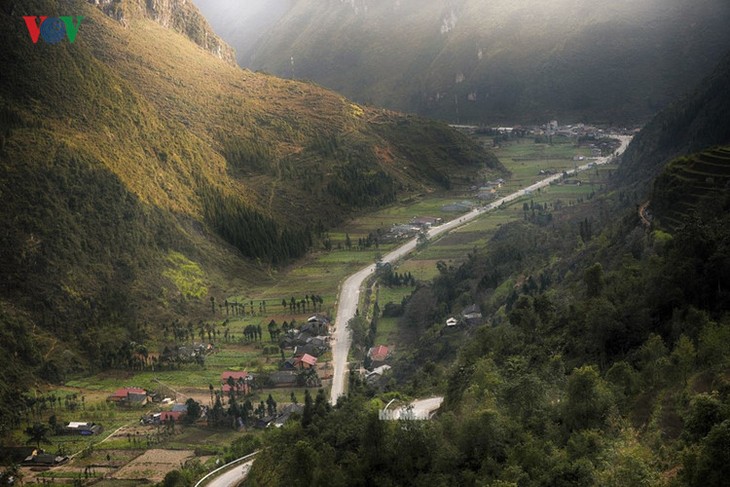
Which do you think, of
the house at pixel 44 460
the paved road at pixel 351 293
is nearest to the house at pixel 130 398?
the house at pixel 44 460

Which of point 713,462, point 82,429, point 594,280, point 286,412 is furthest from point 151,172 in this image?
point 713,462

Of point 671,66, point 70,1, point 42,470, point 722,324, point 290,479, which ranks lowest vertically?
point 42,470

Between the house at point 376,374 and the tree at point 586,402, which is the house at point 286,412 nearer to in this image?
the house at point 376,374

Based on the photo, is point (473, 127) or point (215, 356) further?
point (473, 127)

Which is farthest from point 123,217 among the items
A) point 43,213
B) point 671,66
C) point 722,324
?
point 671,66

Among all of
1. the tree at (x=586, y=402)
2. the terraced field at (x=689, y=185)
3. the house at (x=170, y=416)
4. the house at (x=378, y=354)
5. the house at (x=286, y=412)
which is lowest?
the house at (x=286, y=412)

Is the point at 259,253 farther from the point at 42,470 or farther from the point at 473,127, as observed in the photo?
the point at 473,127

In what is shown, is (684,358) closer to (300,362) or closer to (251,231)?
(300,362)
